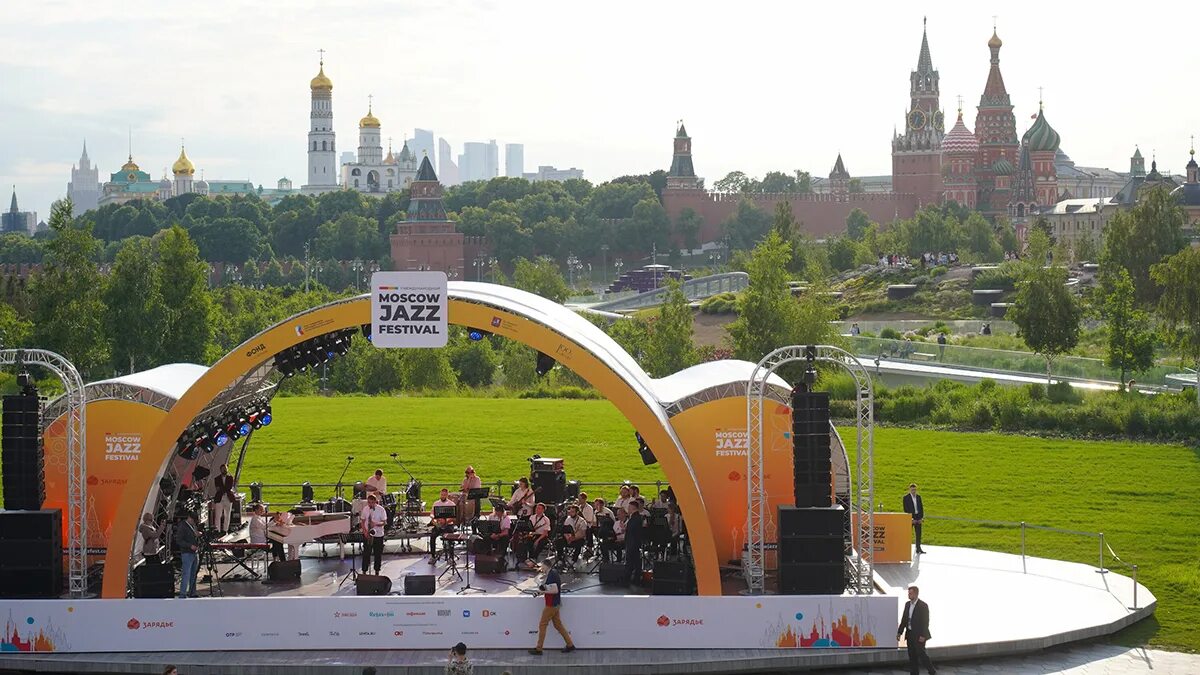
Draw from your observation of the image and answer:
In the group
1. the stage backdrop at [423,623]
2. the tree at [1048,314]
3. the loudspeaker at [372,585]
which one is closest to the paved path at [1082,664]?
the stage backdrop at [423,623]

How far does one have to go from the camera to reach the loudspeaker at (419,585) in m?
19.0

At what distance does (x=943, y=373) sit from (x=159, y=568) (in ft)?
105

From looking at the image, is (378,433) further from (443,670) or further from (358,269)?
(358,269)

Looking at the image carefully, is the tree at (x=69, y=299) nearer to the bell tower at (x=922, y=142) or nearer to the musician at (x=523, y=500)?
the musician at (x=523, y=500)

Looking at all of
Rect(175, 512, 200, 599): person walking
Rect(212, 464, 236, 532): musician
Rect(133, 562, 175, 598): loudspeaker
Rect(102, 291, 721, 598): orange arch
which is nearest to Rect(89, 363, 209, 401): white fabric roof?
Rect(102, 291, 721, 598): orange arch

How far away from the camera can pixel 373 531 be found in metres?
20.3

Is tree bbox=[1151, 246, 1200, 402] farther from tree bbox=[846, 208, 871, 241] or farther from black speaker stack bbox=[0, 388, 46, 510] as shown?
tree bbox=[846, 208, 871, 241]

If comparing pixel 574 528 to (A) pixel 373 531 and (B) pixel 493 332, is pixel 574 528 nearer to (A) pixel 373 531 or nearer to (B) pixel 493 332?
(A) pixel 373 531

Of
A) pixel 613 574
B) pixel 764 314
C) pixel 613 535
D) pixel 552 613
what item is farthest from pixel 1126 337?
pixel 552 613

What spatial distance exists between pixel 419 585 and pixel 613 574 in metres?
2.76

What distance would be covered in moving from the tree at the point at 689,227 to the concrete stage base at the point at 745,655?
117m

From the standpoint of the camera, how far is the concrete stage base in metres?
17.1

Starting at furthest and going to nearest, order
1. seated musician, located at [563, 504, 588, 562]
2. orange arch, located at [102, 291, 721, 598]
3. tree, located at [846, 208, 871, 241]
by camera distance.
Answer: tree, located at [846, 208, 871, 241] → seated musician, located at [563, 504, 588, 562] → orange arch, located at [102, 291, 721, 598]

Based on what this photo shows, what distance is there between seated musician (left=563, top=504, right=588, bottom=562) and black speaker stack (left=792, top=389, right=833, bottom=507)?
11.9 ft
